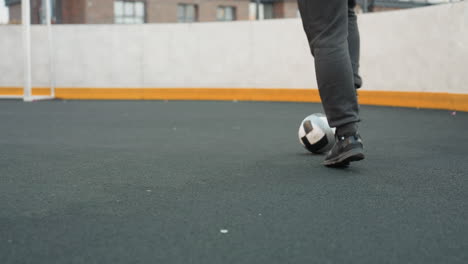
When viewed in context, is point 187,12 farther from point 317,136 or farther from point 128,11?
point 317,136

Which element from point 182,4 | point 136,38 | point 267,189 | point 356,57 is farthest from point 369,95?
point 182,4

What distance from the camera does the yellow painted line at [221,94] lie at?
26.8ft

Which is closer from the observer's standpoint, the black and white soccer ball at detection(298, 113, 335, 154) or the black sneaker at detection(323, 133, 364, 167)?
the black sneaker at detection(323, 133, 364, 167)

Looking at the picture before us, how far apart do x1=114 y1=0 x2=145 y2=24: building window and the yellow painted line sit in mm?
20579

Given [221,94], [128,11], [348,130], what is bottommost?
[221,94]

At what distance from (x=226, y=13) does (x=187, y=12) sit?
9.48 ft

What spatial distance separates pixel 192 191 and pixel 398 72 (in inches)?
257

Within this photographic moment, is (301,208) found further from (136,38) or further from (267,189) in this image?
(136,38)

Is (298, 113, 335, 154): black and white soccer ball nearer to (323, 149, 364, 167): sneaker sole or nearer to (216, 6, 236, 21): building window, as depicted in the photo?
(323, 149, 364, 167): sneaker sole

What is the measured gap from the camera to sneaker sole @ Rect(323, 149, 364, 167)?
7.96ft

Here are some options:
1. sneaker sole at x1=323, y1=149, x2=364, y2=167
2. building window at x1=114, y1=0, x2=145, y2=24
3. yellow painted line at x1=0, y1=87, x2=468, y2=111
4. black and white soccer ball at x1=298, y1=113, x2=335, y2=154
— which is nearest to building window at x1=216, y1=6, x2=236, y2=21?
building window at x1=114, y1=0, x2=145, y2=24

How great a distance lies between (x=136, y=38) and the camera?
416 inches

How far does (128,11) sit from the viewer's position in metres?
30.7

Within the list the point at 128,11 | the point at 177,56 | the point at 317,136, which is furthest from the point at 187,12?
the point at 317,136
